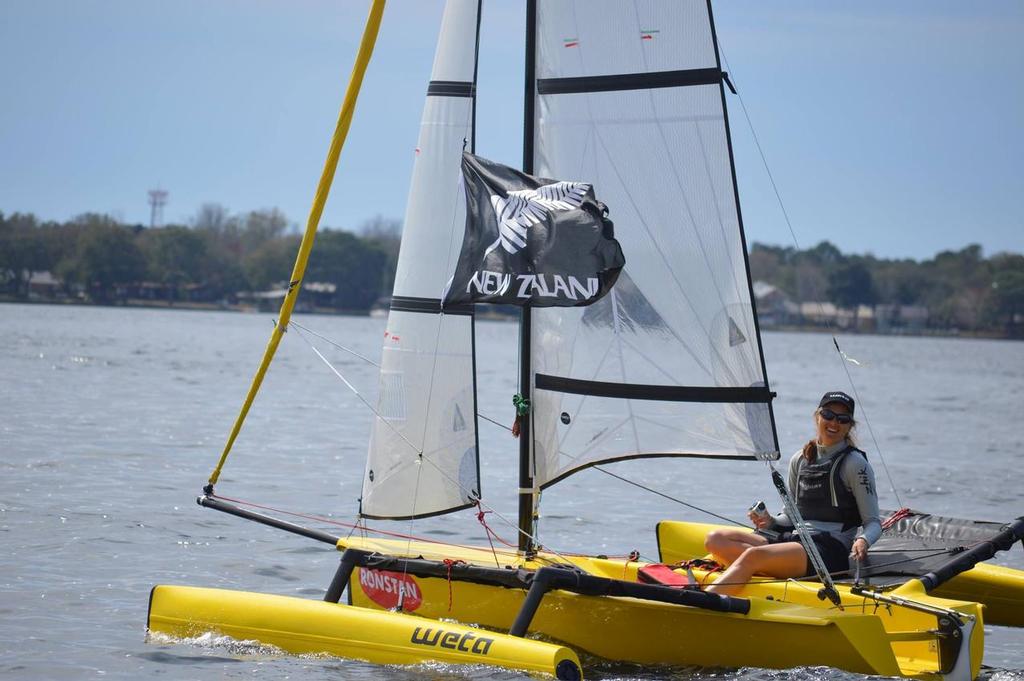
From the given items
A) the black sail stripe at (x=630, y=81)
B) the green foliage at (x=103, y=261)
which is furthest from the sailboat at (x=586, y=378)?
the green foliage at (x=103, y=261)

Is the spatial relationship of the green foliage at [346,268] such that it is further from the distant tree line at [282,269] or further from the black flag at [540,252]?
the black flag at [540,252]

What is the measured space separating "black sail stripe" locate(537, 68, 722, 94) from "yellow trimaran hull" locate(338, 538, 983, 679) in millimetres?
3141

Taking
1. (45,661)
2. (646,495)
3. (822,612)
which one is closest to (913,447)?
(646,495)

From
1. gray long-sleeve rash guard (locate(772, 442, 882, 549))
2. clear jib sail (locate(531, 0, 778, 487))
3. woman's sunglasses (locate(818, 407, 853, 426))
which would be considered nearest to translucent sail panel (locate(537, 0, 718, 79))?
clear jib sail (locate(531, 0, 778, 487))

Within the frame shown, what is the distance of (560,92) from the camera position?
346 inches

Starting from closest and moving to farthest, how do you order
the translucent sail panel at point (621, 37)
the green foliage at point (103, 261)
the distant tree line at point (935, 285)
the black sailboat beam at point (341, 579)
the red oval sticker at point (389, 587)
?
the translucent sail panel at point (621, 37)
the black sailboat beam at point (341, 579)
the red oval sticker at point (389, 587)
the green foliage at point (103, 261)
the distant tree line at point (935, 285)

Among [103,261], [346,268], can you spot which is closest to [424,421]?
[103,261]

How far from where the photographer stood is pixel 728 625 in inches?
320

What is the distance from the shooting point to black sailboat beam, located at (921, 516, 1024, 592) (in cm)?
855

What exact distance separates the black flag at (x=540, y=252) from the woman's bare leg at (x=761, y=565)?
6.28 ft

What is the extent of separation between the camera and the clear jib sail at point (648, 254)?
8.68m

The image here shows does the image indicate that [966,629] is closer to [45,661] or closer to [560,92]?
[560,92]

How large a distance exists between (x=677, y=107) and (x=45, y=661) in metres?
5.38

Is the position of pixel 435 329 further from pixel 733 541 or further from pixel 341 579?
pixel 733 541
